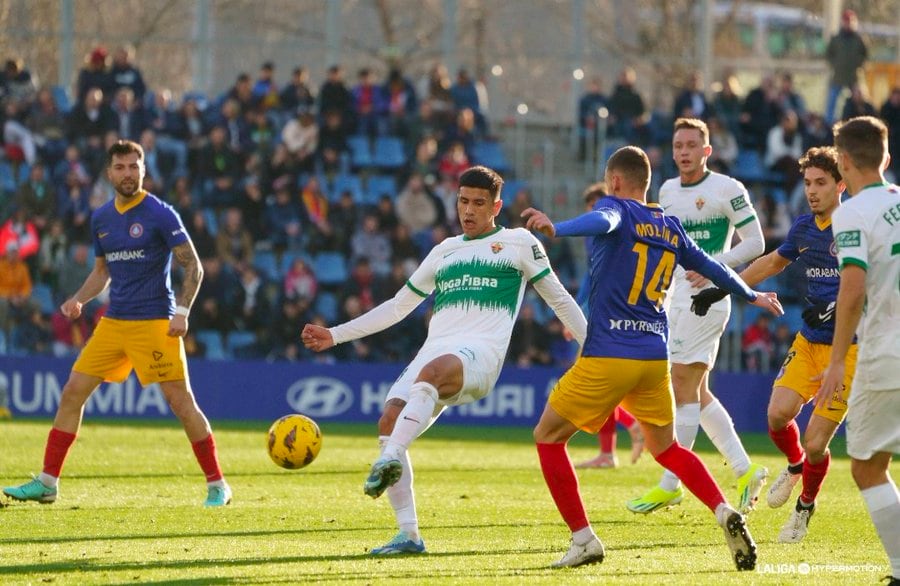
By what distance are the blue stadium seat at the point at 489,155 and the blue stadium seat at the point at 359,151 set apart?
1703 millimetres

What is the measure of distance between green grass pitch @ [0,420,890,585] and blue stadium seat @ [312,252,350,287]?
7.81 meters

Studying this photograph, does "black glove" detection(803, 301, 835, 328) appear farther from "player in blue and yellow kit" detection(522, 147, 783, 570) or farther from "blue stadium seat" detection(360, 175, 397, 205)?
→ "blue stadium seat" detection(360, 175, 397, 205)

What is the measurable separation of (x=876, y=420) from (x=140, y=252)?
5.74 metres

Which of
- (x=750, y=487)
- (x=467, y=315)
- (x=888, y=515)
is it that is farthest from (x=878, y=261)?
(x=750, y=487)

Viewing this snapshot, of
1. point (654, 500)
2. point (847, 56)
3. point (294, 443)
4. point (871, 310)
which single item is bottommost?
point (654, 500)

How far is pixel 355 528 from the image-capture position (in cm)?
998

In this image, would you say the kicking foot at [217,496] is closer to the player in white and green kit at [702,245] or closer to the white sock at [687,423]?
the player in white and green kit at [702,245]

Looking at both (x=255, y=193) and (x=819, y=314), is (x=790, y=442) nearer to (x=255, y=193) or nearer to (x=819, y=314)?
(x=819, y=314)

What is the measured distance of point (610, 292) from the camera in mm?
8430

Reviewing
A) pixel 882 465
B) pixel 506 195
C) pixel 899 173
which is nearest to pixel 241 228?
pixel 506 195

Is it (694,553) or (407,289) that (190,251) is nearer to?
(407,289)

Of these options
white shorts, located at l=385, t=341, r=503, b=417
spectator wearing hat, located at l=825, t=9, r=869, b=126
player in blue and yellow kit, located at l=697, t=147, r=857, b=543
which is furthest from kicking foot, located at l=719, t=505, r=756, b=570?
spectator wearing hat, located at l=825, t=9, r=869, b=126

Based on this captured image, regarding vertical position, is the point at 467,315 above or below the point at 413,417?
above

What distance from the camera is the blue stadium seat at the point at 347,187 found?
24.2 metres
